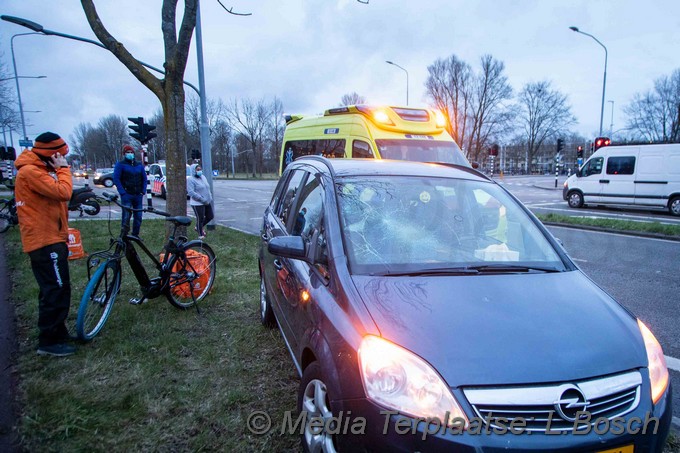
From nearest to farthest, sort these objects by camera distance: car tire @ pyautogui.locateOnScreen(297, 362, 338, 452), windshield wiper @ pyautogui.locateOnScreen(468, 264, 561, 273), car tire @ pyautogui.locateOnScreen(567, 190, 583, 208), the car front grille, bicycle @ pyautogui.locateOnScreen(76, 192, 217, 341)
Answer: the car front grille < car tire @ pyautogui.locateOnScreen(297, 362, 338, 452) < windshield wiper @ pyautogui.locateOnScreen(468, 264, 561, 273) < bicycle @ pyautogui.locateOnScreen(76, 192, 217, 341) < car tire @ pyautogui.locateOnScreen(567, 190, 583, 208)

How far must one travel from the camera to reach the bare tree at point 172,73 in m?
6.71

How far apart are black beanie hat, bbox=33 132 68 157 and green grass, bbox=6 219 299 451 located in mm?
1785

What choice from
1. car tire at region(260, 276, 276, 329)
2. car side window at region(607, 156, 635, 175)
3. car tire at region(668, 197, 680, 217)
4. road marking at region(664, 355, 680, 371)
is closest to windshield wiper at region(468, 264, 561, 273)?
road marking at region(664, 355, 680, 371)

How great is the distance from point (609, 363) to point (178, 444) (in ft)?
8.03

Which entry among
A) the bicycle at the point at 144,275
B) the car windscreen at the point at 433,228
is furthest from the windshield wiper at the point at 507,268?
the bicycle at the point at 144,275

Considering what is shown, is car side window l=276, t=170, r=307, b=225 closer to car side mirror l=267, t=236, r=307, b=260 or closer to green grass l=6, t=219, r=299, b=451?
car side mirror l=267, t=236, r=307, b=260

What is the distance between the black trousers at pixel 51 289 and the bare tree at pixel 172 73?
352 cm

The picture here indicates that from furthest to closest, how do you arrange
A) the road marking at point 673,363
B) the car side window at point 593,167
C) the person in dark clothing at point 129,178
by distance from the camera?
1. the car side window at point 593,167
2. the person in dark clothing at point 129,178
3. the road marking at point 673,363

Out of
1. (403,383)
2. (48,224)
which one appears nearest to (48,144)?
(48,224)

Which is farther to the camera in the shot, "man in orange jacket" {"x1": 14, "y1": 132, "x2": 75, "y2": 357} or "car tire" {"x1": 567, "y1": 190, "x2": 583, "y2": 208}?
"car tire" {"x1": 567, "y1": 190, "x2": 583, "y2": 208}

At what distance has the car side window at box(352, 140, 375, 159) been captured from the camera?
25.7ft

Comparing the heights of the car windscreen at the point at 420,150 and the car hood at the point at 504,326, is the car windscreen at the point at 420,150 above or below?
above

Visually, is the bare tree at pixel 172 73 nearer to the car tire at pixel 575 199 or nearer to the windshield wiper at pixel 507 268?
the windshield wiper at pixel 507 268

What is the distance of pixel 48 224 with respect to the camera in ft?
11.4
